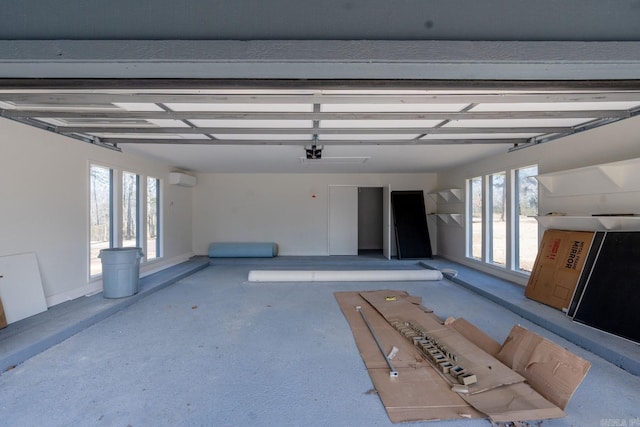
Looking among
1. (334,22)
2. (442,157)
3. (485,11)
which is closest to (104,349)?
(334,22)

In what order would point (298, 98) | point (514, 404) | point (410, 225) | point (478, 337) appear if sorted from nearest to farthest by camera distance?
point (514, 404) < point (298, 98) < point (478, 337) < point (410, 225)

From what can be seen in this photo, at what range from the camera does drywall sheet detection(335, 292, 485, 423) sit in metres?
1.88

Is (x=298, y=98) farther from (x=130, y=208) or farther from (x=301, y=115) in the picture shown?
(x=130, y=208)

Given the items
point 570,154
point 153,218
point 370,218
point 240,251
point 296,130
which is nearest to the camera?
point 296,130

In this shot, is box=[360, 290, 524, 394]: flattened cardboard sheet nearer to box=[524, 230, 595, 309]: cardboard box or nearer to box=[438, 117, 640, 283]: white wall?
box=[524, 230, 595, 309]: cardboard box

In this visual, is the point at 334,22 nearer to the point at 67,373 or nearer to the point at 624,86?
the point at 624,86

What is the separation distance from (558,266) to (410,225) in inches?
150

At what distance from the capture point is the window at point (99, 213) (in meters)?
4.35

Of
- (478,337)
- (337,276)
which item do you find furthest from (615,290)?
(337,276)

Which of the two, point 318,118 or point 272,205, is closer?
point 318,118

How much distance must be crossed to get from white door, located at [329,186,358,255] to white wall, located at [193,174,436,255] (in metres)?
0.19

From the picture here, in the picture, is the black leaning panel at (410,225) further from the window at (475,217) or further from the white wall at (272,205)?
the window at (475,217)

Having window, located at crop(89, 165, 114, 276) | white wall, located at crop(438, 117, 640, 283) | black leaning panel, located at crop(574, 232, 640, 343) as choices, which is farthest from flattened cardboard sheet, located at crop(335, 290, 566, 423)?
window, located at crop(89, 165, 114, 276)

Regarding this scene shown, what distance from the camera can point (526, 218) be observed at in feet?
15.1
